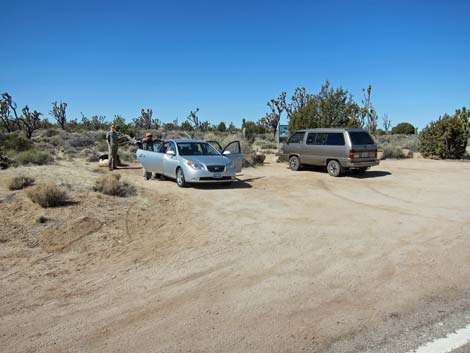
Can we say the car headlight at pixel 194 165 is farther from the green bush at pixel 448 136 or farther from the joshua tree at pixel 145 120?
the joshua tree at pixel 145 120

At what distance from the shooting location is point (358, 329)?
4070mm

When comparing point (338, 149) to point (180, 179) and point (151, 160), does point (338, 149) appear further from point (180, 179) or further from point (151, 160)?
point (151, 160)

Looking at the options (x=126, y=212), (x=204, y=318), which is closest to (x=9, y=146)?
A: (x=126, y=212)

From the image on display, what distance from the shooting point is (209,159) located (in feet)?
43.5

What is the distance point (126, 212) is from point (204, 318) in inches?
201

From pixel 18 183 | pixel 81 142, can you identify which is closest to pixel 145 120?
pixel 81 142

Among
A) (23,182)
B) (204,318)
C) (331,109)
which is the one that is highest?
(331,109)

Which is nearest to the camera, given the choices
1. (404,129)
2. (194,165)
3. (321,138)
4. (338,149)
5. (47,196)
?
(47,196)

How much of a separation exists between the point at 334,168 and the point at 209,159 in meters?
5.69

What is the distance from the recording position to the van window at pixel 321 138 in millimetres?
16934

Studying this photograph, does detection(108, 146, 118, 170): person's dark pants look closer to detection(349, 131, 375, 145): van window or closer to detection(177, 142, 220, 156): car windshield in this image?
detection(177, 142, 220, 156): car windshield

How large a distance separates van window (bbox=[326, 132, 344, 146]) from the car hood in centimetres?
515

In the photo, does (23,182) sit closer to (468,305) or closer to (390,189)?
(468,305)

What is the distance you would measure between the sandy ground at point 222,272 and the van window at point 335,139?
18.9ft
